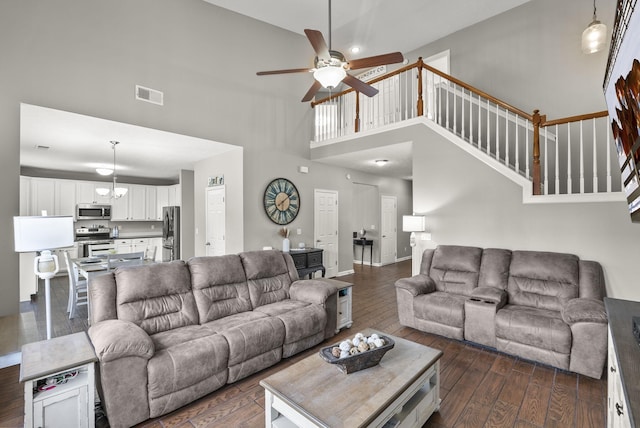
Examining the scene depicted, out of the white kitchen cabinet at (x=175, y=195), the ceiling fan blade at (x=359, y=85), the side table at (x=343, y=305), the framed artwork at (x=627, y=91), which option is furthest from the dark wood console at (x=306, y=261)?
the framed artwork at (x=627, y=91)

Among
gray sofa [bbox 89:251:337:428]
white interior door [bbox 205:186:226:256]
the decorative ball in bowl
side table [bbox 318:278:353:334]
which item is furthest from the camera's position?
white interior door [bbox 205:186:226:256]

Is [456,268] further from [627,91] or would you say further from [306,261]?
[627,91]

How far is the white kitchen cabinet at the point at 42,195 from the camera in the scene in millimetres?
6629

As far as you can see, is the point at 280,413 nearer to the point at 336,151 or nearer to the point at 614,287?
the point at 614,287

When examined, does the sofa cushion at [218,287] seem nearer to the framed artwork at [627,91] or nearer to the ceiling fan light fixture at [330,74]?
the ceiling fan light fixture at [330,74]

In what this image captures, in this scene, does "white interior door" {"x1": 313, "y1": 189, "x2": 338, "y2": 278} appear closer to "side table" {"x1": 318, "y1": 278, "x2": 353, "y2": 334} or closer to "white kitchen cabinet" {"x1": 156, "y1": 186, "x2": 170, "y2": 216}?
"side table" {"x1": 318, "y1": 278, "x2": 353, "y2": 334}

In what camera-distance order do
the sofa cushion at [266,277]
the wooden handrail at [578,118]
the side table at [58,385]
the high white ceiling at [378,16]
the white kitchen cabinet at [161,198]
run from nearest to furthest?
1. the side table at [58,385]
2. the wooden handrail at [578,118]
3. the sofa cushion at [266,277]
4. the high white ceiling at [378,16]
5. the white kitchen cabinet at [161,198]

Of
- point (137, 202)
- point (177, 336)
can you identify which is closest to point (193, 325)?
point (177, 336)

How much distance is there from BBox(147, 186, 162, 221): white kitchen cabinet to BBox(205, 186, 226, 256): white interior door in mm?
3659

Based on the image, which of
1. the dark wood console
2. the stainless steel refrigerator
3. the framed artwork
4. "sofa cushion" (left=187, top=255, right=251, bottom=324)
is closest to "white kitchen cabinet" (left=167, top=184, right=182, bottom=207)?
the stainless steel refrigerator

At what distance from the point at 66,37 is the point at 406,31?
18.0 ft

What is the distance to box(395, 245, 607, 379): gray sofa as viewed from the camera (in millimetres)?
2641

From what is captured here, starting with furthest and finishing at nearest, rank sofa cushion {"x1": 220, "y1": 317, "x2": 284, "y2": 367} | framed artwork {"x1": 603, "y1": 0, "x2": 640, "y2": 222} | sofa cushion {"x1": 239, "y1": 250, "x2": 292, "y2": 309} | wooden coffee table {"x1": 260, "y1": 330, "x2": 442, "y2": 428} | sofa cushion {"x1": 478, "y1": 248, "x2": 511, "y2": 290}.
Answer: sofa cushion {"x1": 478, "y1": 248, "x2": 511, "y2": 290}, sofa cushion {"x1": 239, "y1": 250, "x2": 292, "y2": 309}, sofa cushion {"x1": 220, "y1": 317, "x2": 284, "y2": 367}, wooden coffee table {"x1": 260, "y1": 330, "x2": 442, "y2": 428}, framed artwork {"x1": 603, "y1": 0, "x2": 640, "y2": 222}

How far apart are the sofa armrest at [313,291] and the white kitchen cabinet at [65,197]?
680cm
